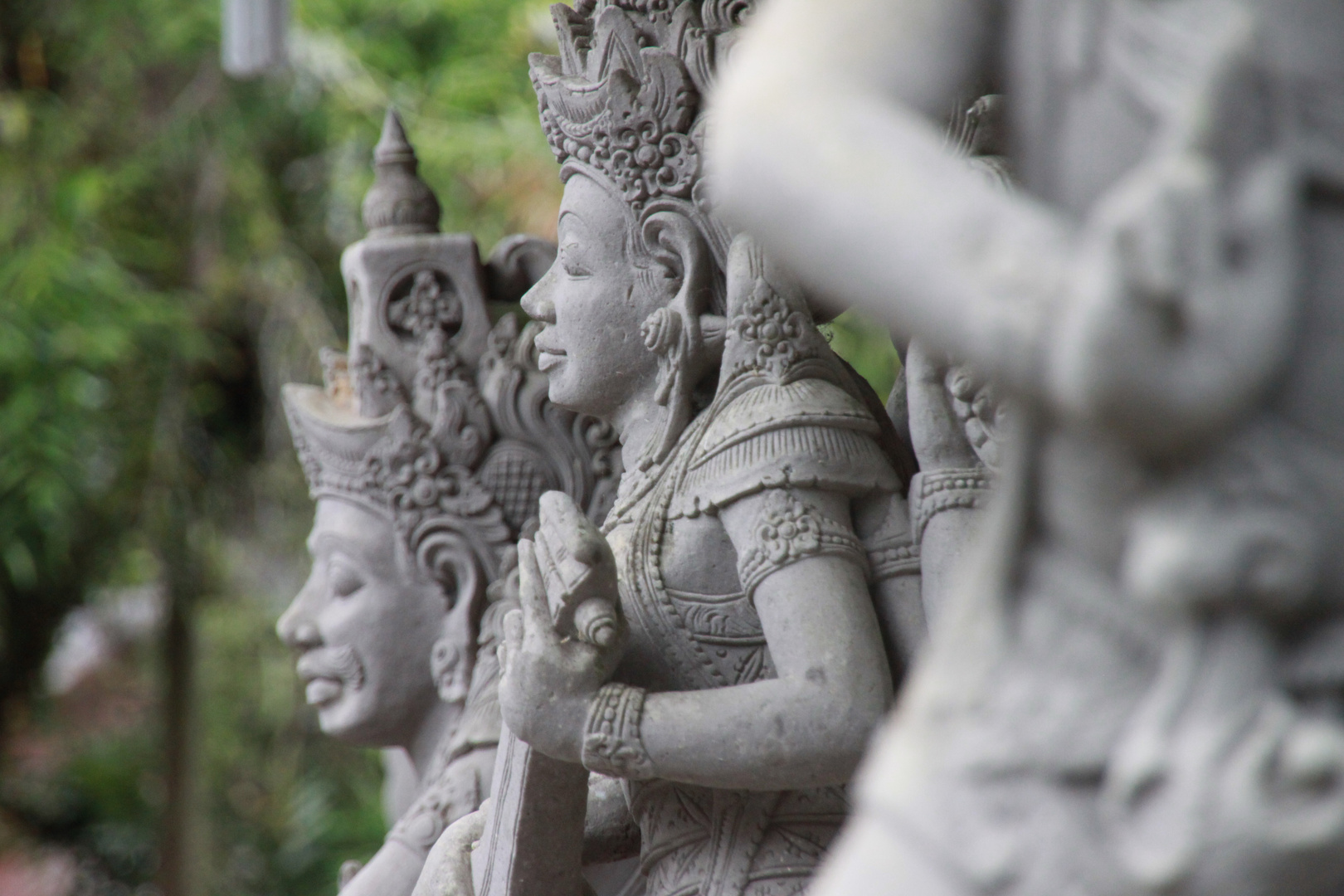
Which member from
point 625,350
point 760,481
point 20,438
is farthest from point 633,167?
point 20,438

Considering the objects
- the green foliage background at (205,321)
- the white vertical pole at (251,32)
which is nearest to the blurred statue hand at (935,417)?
the white vertical pole at (251,32)

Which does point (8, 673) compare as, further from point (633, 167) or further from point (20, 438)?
point (633, 167)

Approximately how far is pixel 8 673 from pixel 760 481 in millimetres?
6369

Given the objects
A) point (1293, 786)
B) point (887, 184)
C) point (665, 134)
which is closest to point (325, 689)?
point (665, 134)

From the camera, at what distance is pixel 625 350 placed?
2939 mm

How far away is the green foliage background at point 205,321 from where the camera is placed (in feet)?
23.4

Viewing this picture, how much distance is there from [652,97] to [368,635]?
1410 millimetres

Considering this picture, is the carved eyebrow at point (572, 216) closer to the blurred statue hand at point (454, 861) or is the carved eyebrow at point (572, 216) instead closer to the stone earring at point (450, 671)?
the blurred statue hand at point (454, 861)

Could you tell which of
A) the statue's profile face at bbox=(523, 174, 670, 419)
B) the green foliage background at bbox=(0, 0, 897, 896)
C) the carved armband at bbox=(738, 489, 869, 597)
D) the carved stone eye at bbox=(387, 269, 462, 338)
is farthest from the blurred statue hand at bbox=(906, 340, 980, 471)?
the green foliage background at bbox=(0, 0, 897, 896)

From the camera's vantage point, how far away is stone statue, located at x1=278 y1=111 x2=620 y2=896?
3.77 m

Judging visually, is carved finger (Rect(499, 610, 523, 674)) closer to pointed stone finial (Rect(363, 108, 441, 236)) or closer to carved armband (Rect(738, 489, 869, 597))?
carved armband (Rect(738, 489, 869, 597))

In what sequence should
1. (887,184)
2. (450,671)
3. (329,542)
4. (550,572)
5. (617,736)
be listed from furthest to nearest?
(329,542) → (450,671) → (550,572) → (617,736) → (887,184)

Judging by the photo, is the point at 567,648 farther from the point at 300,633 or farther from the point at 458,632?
the point at 300,633

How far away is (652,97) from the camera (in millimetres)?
2916
